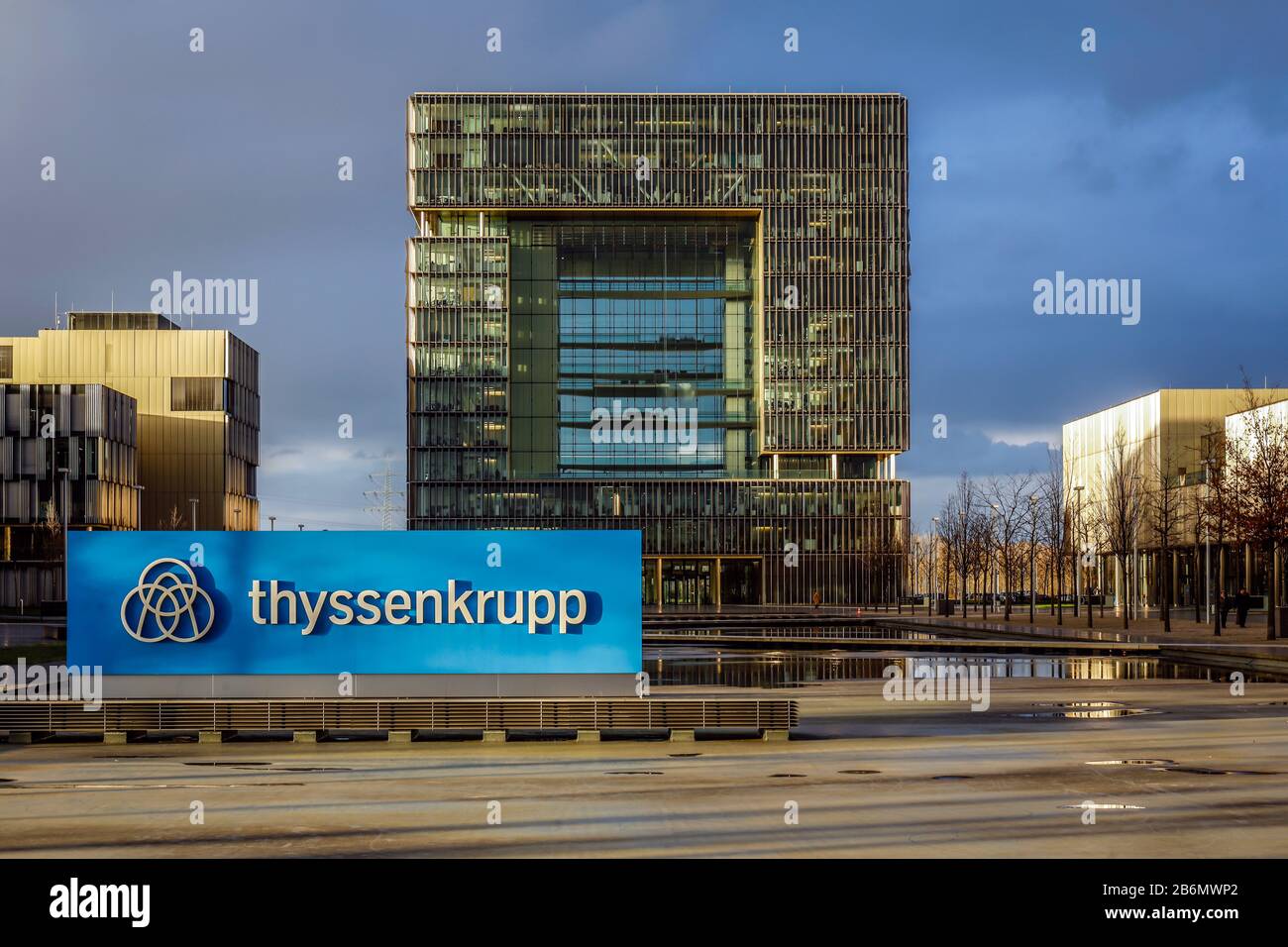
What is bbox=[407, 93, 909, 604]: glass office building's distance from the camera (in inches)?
4589

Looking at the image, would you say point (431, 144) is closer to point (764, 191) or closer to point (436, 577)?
point (764, 191)

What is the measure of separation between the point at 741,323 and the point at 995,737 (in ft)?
344

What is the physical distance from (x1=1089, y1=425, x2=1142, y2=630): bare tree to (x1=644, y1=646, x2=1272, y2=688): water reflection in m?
21.7

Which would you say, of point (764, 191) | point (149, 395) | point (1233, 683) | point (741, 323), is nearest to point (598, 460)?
point (741, 323)

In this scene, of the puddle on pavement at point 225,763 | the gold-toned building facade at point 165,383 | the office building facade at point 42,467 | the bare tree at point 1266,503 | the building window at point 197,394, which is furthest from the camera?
the building window at point 197,394

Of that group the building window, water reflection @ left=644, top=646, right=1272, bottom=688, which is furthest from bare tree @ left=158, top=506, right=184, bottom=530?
water reflection @ left=644, top=646, right=1272, bottom=688

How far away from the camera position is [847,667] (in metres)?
35.6

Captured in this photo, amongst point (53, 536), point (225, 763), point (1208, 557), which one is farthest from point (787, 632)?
point (53, 536)

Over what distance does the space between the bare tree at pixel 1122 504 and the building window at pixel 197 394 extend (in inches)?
3012

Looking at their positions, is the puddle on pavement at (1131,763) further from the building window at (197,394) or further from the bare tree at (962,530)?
the building window at (197,394)

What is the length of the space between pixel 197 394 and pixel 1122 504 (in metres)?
84.4

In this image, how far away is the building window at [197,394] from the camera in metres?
120

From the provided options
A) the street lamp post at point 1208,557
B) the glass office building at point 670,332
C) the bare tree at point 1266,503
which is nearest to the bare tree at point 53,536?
the glass office building at point 670,332

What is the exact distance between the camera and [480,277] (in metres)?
120
